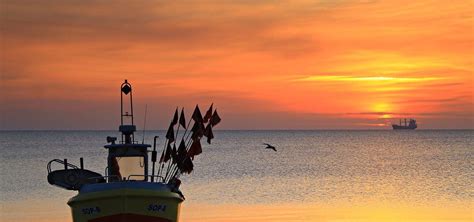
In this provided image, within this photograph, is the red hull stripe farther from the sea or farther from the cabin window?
the sea

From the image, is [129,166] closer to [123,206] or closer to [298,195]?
[123,206]

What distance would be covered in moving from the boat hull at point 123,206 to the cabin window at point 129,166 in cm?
219

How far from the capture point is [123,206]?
25.3 meters

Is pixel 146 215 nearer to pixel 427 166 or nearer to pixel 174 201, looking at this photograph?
pixel 174 201

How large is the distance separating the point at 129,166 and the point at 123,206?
123 inches

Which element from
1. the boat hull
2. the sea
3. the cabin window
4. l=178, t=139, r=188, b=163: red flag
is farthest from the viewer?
the sea

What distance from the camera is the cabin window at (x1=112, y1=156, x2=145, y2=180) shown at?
28141mm

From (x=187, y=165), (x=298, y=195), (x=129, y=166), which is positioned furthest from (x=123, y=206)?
(x=298, y=195)

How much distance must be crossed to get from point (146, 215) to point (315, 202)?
90.2 feet

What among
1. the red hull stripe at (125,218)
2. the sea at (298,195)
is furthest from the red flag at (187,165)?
the sea at (298,195)

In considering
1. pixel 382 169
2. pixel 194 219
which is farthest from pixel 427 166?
pixel 194 219

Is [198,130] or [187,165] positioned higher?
[198,130]

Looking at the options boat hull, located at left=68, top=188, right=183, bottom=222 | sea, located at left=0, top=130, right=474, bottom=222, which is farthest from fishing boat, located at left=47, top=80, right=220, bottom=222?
sea, located at left=0, top=130, right=474, bottom=222

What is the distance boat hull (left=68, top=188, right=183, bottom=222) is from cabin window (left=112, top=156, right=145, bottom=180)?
219cm
